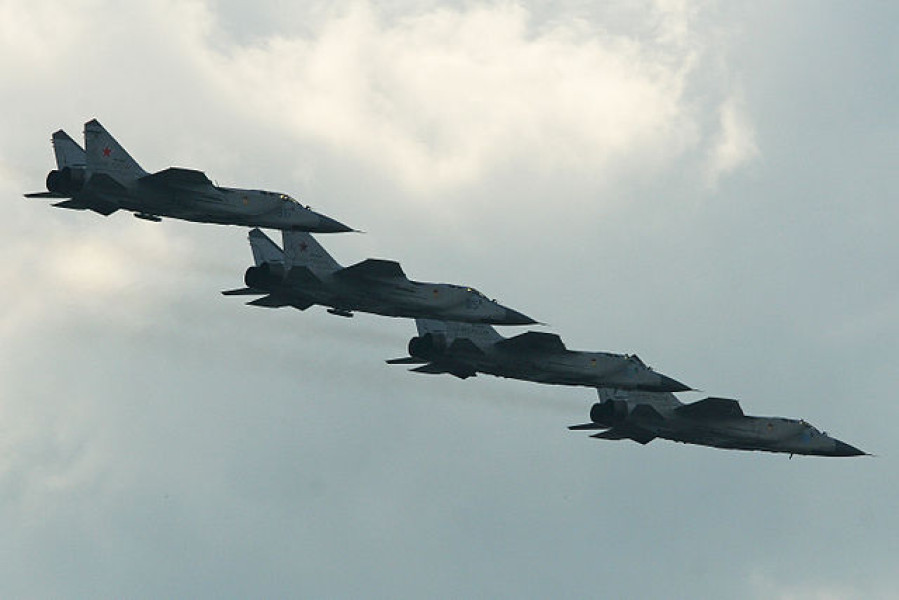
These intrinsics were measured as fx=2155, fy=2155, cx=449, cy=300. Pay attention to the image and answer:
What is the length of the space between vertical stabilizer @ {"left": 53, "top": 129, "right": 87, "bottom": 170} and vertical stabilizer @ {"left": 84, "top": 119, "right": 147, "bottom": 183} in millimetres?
850

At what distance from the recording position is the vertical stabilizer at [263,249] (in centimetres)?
14506

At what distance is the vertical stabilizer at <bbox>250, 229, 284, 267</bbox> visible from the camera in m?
145

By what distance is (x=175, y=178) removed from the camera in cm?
13350

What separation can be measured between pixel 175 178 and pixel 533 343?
29.8 m

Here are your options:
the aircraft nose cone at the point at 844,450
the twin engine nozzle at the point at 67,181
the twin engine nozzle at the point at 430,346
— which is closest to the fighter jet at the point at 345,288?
the twin engine nozzle at the point at 430,346

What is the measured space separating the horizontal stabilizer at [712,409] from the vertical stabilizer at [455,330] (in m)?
15.3

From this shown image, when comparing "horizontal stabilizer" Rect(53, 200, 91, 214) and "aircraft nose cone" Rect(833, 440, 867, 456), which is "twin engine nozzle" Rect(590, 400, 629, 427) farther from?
"horizontal stabilizer" Rect(53, 200, 91, 214)

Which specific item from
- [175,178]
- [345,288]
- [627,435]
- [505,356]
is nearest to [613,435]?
[627,435]

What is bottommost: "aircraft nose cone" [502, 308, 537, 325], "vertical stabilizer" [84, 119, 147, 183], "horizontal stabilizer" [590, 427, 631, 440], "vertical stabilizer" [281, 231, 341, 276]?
"horizontal stabilizer" [590, 427, 631, 440]

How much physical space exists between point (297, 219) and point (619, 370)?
28.3m

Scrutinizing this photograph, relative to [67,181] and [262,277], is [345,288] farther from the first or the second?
[67,181]

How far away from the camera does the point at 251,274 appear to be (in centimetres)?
14112

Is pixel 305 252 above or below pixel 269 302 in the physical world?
above

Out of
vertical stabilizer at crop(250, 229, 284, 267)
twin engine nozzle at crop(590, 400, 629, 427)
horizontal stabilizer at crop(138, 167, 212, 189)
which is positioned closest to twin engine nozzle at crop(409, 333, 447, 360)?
vertical stabilizer at crop(250, 229, 284, 267)
